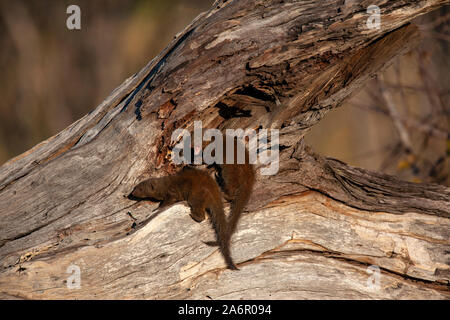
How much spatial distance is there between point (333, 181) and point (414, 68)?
15.5 feet

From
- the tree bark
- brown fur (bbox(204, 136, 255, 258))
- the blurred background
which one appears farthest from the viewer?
the blurred background

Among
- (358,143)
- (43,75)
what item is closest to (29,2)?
→ (43,75)

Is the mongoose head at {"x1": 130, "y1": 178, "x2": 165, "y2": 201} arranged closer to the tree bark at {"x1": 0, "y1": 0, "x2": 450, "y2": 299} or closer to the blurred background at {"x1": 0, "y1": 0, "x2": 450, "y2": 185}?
the tree bark at {"x1": 0, "y1": 0, "x2": 450, "y2": 299}

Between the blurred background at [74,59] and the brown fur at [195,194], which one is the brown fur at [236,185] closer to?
the brown fur at [195,194]

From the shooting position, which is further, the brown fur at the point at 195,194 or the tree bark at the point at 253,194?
the brown fur at the point at 195,194

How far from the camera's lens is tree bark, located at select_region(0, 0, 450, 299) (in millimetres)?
3143

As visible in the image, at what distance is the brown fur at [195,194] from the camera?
3.32 metres

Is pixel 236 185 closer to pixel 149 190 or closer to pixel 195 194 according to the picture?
pixel 195 194

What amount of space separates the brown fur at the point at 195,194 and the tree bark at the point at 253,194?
0.09 m

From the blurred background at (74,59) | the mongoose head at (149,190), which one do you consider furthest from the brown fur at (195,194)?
the blurred background at (74,59)

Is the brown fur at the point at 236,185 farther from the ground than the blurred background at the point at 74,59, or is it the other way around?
the blurred background at the point at 74,59

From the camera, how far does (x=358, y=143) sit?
31.1ft

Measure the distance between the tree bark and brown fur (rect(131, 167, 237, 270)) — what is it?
0.29 feet

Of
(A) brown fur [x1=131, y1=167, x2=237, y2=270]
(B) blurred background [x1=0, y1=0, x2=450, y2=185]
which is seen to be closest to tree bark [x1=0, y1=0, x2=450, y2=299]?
(A) brown fur [x1=131, y1=167, x2=237, y2=270]
